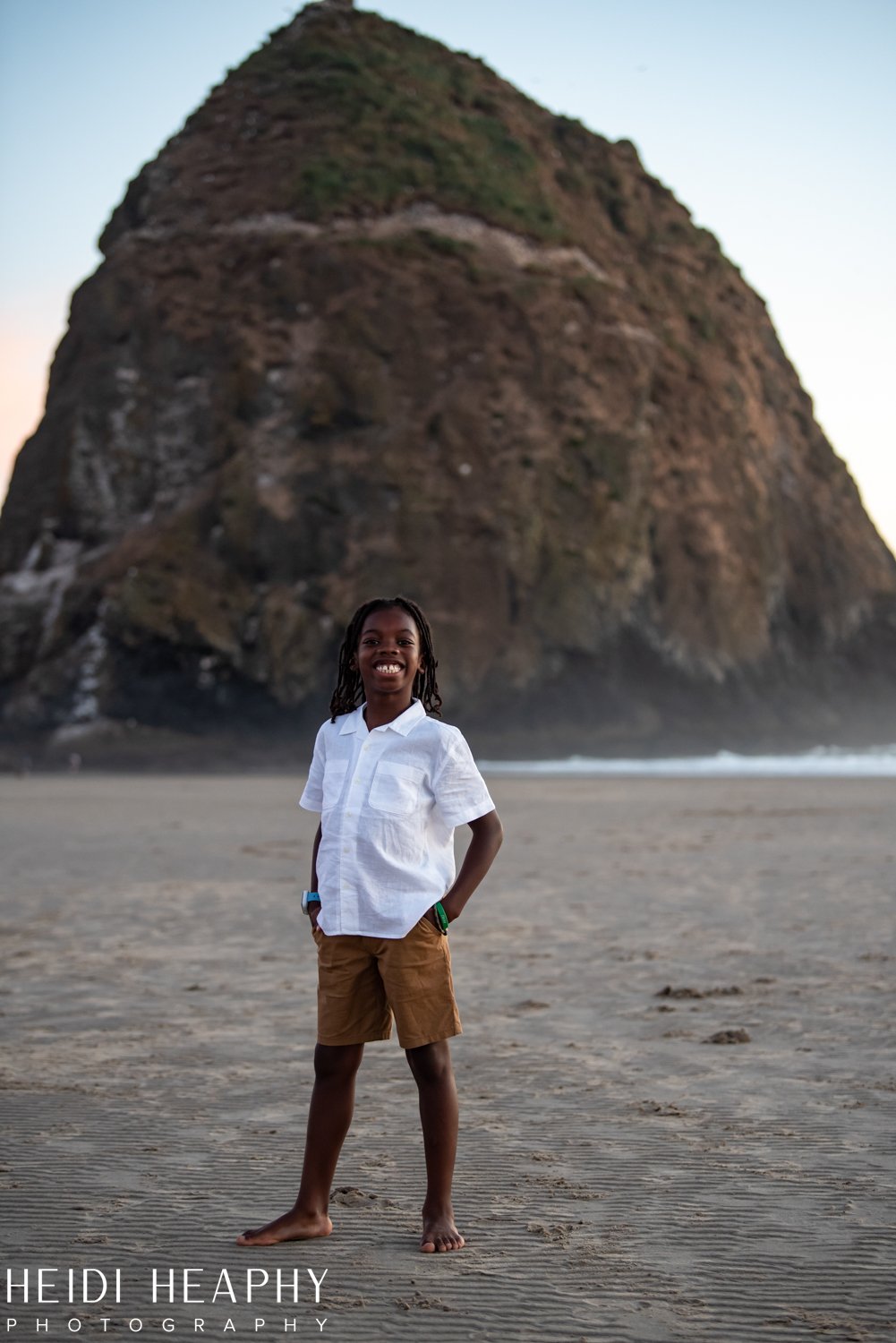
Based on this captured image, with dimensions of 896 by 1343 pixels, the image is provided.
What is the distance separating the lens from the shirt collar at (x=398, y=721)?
3.32m

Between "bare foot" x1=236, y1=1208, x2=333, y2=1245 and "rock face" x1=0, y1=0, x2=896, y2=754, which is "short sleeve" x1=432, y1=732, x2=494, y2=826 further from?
"rock face" x1=0, y1=0, x2=896, y2=754

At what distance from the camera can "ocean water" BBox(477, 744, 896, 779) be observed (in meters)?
35.5

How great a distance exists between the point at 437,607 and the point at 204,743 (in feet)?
30.3

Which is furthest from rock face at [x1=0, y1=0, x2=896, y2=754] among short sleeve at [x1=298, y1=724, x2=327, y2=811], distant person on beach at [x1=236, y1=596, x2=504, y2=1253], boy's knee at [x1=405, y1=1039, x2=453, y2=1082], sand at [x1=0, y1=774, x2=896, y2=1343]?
boy's knee at [x1=405, y1=1039, x2=453, y2=1082]

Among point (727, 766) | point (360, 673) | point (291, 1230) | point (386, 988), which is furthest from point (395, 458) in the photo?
point (291, 1230)

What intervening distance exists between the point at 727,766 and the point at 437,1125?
39.7 meters

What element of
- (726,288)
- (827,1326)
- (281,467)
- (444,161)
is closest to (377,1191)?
(827,1326)

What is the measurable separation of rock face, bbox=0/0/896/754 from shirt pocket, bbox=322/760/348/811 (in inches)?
1580

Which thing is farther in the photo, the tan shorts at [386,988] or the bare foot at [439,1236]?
the tan shorts at [386,988]

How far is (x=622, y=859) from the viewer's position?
12.5 metres

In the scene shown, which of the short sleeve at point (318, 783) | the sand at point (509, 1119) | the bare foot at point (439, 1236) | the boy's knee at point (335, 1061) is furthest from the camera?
the short sleeve at point (318, 783)

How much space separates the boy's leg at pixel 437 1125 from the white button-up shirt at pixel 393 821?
1.06 ft

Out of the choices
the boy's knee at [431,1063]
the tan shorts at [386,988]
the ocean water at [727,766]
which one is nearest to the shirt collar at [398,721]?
the tan shorts at [386,988]

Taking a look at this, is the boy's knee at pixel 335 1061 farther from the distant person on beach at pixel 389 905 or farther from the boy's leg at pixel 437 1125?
the boy's leg at pixel 437 1125
